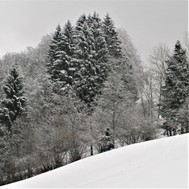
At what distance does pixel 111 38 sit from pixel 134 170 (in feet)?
107

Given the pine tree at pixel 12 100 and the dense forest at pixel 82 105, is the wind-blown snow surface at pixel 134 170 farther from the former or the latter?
the pine tree at pixel 12 100

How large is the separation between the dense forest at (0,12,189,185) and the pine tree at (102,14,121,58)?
16cm

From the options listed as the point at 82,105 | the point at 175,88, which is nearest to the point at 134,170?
the point at 82,105

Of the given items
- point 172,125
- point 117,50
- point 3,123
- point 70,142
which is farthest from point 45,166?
point 117,50

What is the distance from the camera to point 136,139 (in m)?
23.8

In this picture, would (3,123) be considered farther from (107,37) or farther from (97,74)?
(107,37)

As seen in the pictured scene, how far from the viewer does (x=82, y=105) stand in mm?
24828

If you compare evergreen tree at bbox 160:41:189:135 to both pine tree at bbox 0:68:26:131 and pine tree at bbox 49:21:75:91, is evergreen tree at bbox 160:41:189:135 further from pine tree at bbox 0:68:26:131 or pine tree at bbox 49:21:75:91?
pine tree at bbox 0:68:26:131

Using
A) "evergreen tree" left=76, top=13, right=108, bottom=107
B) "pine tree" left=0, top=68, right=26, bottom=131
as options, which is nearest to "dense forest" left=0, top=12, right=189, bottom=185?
"pine tree" left=0, top=68, right=26, bottom=131

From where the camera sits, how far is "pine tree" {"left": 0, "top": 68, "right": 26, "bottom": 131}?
83.5 ft

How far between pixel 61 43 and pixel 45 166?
17541 mm

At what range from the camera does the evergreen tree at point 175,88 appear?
25.0 metres

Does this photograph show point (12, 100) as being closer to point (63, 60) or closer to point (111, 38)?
point (63, 60)

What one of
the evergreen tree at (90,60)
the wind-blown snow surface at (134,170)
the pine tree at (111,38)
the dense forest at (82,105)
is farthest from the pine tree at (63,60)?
the wind-blown snow surface at (134,170)
